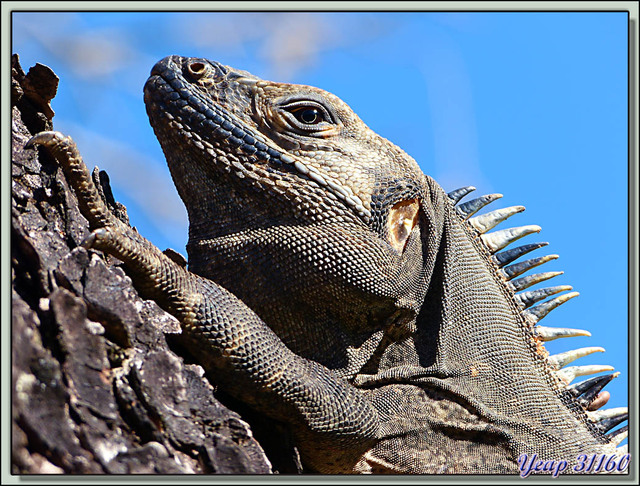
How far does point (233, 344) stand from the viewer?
5.20 metres

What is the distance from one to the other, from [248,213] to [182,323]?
142 cm

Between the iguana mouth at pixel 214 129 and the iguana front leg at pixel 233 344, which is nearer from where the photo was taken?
the iguana front leg at pixel 233 344

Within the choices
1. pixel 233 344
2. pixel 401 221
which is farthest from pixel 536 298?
pixel 233 344

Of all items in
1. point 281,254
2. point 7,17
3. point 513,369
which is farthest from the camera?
point 513,369

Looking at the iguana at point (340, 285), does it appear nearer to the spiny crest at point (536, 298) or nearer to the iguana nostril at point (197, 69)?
the iguana nostril at point (197, 69)

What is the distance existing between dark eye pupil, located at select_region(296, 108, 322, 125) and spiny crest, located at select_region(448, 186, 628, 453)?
6.64 ft

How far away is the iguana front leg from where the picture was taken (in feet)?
15.9

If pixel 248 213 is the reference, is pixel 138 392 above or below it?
below

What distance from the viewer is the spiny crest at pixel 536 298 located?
25.6 feet

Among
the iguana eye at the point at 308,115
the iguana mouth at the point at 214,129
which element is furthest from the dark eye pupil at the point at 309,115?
the iguana mouth at the point at 214,129

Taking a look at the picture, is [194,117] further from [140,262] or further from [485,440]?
[485,440]

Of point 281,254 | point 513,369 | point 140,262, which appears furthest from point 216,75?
point 513,369

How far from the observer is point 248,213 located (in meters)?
6.16

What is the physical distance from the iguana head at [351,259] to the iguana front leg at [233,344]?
531 millimetres
